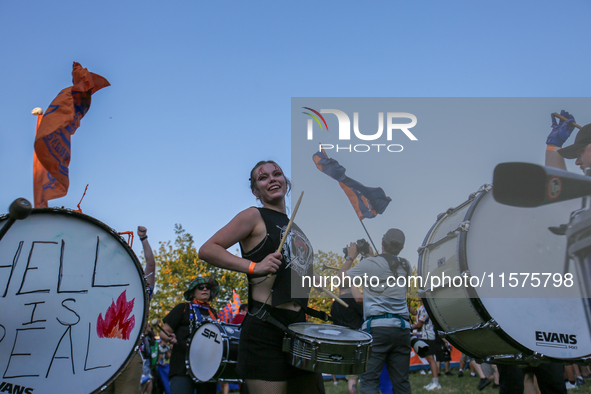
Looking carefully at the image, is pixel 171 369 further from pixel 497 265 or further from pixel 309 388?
pixel 497 265

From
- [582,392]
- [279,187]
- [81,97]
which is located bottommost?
[582,392]

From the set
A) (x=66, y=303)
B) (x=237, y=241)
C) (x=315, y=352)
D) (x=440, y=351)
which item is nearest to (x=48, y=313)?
(x=66, y=303)

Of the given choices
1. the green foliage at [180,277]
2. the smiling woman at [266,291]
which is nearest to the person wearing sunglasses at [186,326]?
the smiling woman at [266,291]

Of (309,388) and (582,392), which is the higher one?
(309,388)

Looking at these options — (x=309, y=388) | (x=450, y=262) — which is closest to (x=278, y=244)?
(x=309, y=388)

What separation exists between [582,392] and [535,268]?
4.85 metres

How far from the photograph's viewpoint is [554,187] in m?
1.83

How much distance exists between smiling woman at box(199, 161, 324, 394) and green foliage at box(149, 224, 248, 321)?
2206cm

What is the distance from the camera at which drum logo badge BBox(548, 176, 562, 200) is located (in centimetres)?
181

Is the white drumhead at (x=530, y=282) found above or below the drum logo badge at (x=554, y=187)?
below

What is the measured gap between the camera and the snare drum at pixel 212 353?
16.6 ft

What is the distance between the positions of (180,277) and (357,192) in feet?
70.1

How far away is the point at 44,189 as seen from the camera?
4980 millimetres

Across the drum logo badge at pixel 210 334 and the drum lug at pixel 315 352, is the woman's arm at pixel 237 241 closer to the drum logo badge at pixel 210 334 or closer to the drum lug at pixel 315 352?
the drum lug at pixel 315 352
